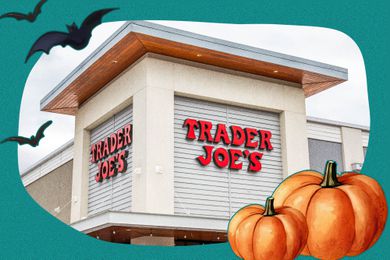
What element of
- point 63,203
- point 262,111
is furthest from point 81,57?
point 262,111

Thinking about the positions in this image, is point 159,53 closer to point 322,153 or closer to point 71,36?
point 71,36

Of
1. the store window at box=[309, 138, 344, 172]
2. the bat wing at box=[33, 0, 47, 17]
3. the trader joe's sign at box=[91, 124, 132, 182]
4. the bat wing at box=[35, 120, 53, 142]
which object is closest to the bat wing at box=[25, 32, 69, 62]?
the bat wing at box=[33, 0, 47, 17]

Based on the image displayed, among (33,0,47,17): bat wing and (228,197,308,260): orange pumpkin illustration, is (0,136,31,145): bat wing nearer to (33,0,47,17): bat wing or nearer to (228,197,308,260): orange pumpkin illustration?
(33,0,47,17): bat wing

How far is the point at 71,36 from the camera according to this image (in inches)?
116

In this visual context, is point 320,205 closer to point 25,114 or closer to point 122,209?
point 122,209

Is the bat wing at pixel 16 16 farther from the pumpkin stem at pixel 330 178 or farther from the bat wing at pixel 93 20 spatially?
the pumpkin stem at pixel 330 178

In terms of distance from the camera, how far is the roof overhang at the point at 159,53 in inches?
120

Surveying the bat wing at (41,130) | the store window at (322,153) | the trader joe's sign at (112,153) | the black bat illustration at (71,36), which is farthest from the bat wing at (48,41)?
the store window at (322,153)

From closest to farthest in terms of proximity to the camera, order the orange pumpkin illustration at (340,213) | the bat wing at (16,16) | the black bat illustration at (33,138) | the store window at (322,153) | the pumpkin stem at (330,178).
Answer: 1. the orange pumpkin illustration at (340,213)
2. the pumpkin stem at (330,178)
3. the bat wing at (16,16)
4. the black bat illustration at (33,138)
5. the store window at (322,153)

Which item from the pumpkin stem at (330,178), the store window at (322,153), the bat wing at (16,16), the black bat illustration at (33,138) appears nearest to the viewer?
the pumpkin stem at (330,178)

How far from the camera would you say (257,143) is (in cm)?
318

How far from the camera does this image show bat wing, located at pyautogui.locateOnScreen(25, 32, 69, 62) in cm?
292

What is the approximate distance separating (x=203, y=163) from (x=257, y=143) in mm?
324

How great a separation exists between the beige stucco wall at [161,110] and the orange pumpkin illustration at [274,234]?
0.52 m
